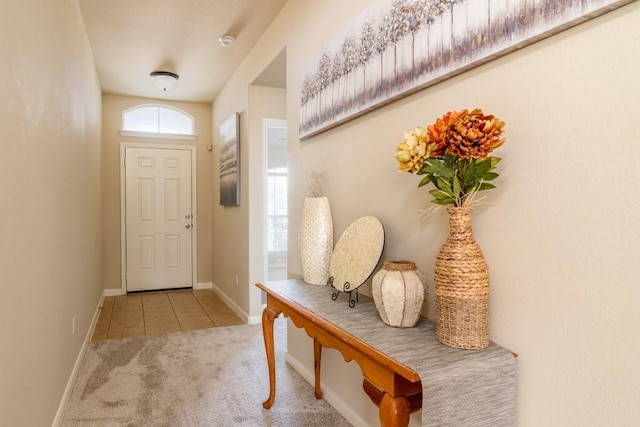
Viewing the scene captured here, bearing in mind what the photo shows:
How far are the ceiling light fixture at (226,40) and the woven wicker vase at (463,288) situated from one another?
2.93m

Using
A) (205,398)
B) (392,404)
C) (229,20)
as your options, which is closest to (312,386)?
(205,398)

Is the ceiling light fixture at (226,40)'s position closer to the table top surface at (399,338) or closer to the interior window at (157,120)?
the interior window at (157,120)

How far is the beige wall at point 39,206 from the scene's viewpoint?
4.38ft

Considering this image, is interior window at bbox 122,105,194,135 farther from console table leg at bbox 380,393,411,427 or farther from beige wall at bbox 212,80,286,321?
console table leg at bbox 380,393,411,427

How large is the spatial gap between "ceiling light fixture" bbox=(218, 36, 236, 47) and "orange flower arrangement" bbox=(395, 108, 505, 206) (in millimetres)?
2760

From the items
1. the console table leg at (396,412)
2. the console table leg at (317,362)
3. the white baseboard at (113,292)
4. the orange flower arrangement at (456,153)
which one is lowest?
the white baseboard at (113,292)

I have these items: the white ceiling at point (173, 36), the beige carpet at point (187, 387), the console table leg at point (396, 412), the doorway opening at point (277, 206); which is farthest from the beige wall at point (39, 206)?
the doorway opening at point (277, 206)

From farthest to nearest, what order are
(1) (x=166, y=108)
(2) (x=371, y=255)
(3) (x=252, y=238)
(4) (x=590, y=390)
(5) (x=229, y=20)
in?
1. (1) (x=166, y=108)
2. (3) (x=252, y=238)
3. (5) (x=229, y=20)
4. (2) (x=371, y=255)
5. (4) (x=590, y=390)

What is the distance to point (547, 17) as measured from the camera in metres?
1.05

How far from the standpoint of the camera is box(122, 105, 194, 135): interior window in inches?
214

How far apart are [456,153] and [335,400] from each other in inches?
66.4

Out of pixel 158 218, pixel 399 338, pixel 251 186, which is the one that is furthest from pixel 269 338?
pixel 158 218

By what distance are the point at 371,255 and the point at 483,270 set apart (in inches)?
23.8

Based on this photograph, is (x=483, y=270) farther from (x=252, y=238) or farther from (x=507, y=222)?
(x=252, y=238)
